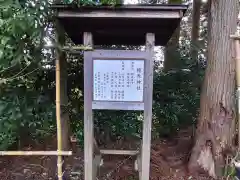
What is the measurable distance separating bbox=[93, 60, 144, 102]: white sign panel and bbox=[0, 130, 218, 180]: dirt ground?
5.14 feet

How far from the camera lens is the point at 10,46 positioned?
2527 millimetres

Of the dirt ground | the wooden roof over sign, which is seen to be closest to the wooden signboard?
the wooden roof over sign

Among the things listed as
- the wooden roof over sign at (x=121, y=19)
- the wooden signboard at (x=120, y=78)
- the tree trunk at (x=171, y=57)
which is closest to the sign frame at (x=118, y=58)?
the wooden signboard at (x=120, y=78)

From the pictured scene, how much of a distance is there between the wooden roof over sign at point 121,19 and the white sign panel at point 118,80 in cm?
43

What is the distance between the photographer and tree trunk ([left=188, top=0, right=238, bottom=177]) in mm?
3629

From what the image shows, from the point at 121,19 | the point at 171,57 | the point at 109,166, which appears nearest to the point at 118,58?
the point at 121,19

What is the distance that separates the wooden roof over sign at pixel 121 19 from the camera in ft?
8.54

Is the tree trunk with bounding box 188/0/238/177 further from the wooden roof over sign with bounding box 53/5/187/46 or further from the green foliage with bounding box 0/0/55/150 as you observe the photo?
the green foliage with bounding box 0/0/55/150

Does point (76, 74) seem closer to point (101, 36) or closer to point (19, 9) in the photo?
point (101, 36)

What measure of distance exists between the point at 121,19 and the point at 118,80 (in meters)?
0.64

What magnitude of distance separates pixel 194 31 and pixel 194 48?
58.3 inches

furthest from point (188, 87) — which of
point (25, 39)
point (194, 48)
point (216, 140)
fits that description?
point (25, 39)

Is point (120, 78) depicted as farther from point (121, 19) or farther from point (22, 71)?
point (22, 71)

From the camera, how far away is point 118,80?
285 cm
